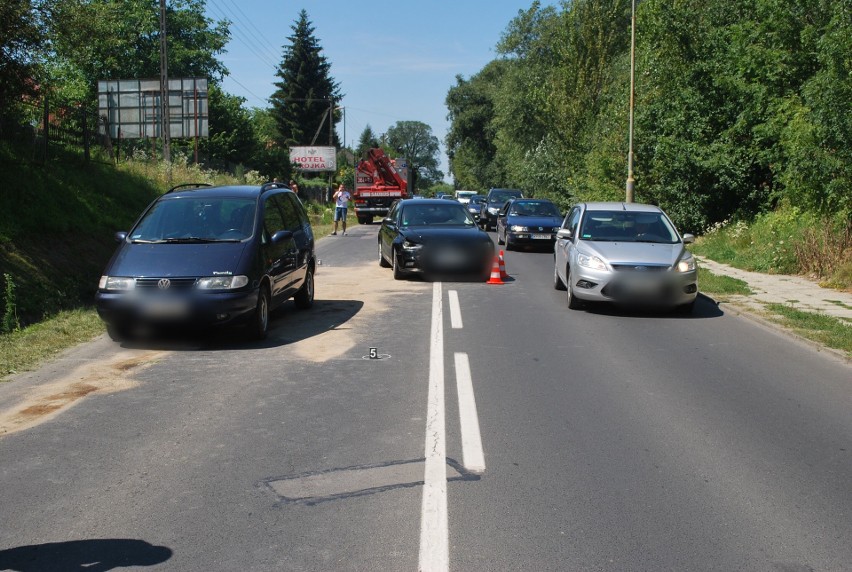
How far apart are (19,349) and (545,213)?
18.2 metres

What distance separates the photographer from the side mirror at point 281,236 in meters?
10.7

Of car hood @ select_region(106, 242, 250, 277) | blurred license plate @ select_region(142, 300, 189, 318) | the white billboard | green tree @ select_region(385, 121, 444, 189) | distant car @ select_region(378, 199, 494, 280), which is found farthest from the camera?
green tree @ select_region(385, 121, 444, 189)

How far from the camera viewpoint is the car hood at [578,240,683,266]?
1227 cm

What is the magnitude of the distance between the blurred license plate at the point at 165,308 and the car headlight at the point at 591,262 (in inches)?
230

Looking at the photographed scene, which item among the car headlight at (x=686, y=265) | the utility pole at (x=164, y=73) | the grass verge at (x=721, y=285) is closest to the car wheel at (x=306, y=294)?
the car headlight at (x=686, y=265)

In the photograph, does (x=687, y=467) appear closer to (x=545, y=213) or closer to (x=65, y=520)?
(x=65, y=520)

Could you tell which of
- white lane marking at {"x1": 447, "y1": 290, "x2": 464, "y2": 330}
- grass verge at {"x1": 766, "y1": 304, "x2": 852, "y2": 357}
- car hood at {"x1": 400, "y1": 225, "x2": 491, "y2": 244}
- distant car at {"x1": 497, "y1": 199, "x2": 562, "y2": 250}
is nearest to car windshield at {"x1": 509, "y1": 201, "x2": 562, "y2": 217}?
distant car at {"x1": 497, "y1": 199, "x2": 562, "y2": 250}

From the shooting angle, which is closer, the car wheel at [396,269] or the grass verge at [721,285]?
the grass verge at [721,285]

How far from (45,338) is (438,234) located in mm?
7743

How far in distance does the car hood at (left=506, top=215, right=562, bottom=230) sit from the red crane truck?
20633 millimetres

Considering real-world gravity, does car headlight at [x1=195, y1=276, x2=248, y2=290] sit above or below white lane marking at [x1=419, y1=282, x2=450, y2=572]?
above

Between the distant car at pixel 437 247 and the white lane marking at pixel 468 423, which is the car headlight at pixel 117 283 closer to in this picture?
the white lane marking at pixel 468 423

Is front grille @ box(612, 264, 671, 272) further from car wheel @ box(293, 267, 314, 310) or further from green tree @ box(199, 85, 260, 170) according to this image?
green tree @ box(199, 85, 260, 170)

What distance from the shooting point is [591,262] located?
12492 millimetres
